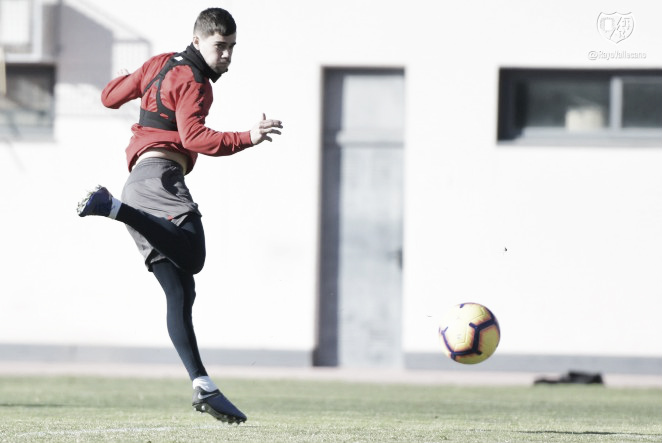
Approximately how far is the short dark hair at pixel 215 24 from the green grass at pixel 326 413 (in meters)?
2.12

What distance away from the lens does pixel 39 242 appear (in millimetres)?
16578

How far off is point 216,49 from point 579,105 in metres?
9.82

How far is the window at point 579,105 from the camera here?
15953 millimetres

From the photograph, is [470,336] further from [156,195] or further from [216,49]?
[216,49]

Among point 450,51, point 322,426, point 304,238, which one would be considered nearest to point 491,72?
point 450,51

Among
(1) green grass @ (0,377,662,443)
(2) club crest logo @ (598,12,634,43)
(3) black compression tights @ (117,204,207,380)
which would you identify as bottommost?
Answer: (1) green grass @ (0,377,662,443)

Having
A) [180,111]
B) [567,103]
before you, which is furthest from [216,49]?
[567,103]

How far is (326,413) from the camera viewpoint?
9.43 metres

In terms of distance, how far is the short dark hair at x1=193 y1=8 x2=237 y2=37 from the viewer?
23.1 feet

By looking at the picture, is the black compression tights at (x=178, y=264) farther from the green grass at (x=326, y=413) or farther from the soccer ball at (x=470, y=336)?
the soccer ball at (x=470, y=336)

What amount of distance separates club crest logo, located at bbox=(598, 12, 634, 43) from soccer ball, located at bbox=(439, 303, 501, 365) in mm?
8372

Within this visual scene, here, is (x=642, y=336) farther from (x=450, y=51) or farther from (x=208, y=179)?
(x=208, y=179)

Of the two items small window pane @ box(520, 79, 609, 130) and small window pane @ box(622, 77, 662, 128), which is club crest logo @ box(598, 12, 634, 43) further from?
small window pane @ box(520, 79, 609, 130)

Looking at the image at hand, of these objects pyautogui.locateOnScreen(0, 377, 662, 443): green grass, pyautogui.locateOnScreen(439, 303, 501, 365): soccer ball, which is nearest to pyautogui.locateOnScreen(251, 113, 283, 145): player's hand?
pyautogui.locateOnScreen(0, 377, 662, 443): green grass
